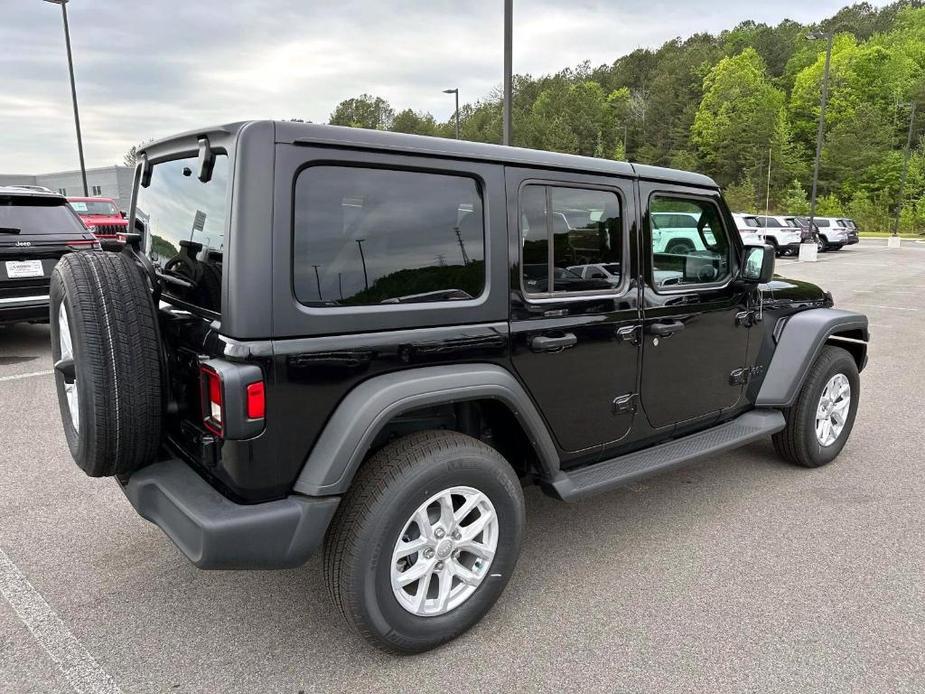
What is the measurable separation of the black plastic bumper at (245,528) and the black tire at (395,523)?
0.12 metres

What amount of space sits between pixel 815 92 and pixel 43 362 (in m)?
87.9

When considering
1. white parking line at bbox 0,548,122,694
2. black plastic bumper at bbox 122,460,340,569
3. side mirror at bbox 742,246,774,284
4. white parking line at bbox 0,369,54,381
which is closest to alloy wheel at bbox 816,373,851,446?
side mirror at bbox 742,246,774,284

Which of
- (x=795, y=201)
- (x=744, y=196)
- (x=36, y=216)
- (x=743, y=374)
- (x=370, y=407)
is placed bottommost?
(x=743, y=374)

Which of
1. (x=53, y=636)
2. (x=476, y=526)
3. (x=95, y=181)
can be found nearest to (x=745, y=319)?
(x=476, y=526)

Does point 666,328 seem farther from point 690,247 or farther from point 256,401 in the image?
point 256,401

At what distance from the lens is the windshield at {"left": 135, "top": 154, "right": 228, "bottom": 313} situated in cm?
222

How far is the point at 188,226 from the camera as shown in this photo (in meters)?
2.49

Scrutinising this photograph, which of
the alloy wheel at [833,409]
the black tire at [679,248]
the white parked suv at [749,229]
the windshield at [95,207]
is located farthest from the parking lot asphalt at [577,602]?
the white parked suv at [749,229]

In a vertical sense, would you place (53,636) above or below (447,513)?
below

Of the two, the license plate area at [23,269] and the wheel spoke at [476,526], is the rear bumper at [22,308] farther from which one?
the wheel spoke at [476,526]

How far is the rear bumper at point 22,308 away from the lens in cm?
678

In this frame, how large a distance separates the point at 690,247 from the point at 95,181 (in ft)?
169

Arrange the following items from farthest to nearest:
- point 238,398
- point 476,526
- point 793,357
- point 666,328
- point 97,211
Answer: point 97,211 < point 793,357 < point 666,328 < point 476,526 < point 238,398

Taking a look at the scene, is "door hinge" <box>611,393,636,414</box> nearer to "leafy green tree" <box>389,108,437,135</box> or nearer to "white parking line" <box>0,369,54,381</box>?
"white parking line" <box>0,369,54,381</box>
